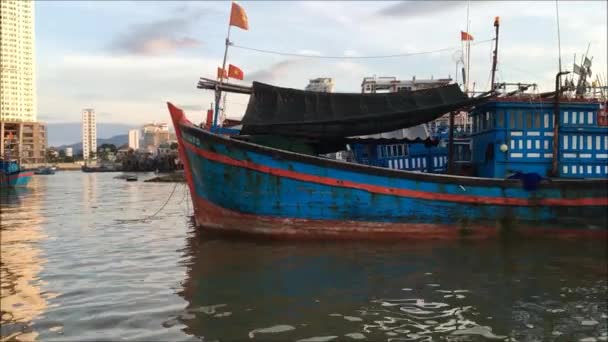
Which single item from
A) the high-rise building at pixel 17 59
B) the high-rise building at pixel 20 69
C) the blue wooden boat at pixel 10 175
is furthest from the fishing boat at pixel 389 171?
the high-rise building at pixel 17 59

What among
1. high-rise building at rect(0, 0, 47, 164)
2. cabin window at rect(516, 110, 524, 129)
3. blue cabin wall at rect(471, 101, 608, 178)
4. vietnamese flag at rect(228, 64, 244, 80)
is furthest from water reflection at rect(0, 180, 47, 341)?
high-rise building at rect(0, 0, 47, 164)

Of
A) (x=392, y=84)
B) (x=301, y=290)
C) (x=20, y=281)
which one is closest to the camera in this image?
(x=301, y=290)

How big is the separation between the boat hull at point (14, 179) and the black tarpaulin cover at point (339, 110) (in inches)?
1444

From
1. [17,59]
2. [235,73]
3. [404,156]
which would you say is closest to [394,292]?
[404,156]

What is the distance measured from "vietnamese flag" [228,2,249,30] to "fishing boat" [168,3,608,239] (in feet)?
2.10

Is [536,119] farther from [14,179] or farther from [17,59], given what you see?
[17,59]

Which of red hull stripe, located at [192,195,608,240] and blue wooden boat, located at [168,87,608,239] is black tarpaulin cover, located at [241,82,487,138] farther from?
red hull stripe, located at [192,195,608,240]

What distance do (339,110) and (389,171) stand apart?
2.20 meters

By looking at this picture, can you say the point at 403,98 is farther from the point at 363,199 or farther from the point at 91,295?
the point at 91,295

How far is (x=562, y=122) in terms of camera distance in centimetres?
1336

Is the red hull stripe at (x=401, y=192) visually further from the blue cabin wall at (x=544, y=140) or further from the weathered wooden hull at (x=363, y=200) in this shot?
the blue cabin wall at (x=544, y=140)

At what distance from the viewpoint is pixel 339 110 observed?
12.8 m

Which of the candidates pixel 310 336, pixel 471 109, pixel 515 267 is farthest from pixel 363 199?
pixel 310 336

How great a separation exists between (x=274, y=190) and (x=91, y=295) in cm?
519
